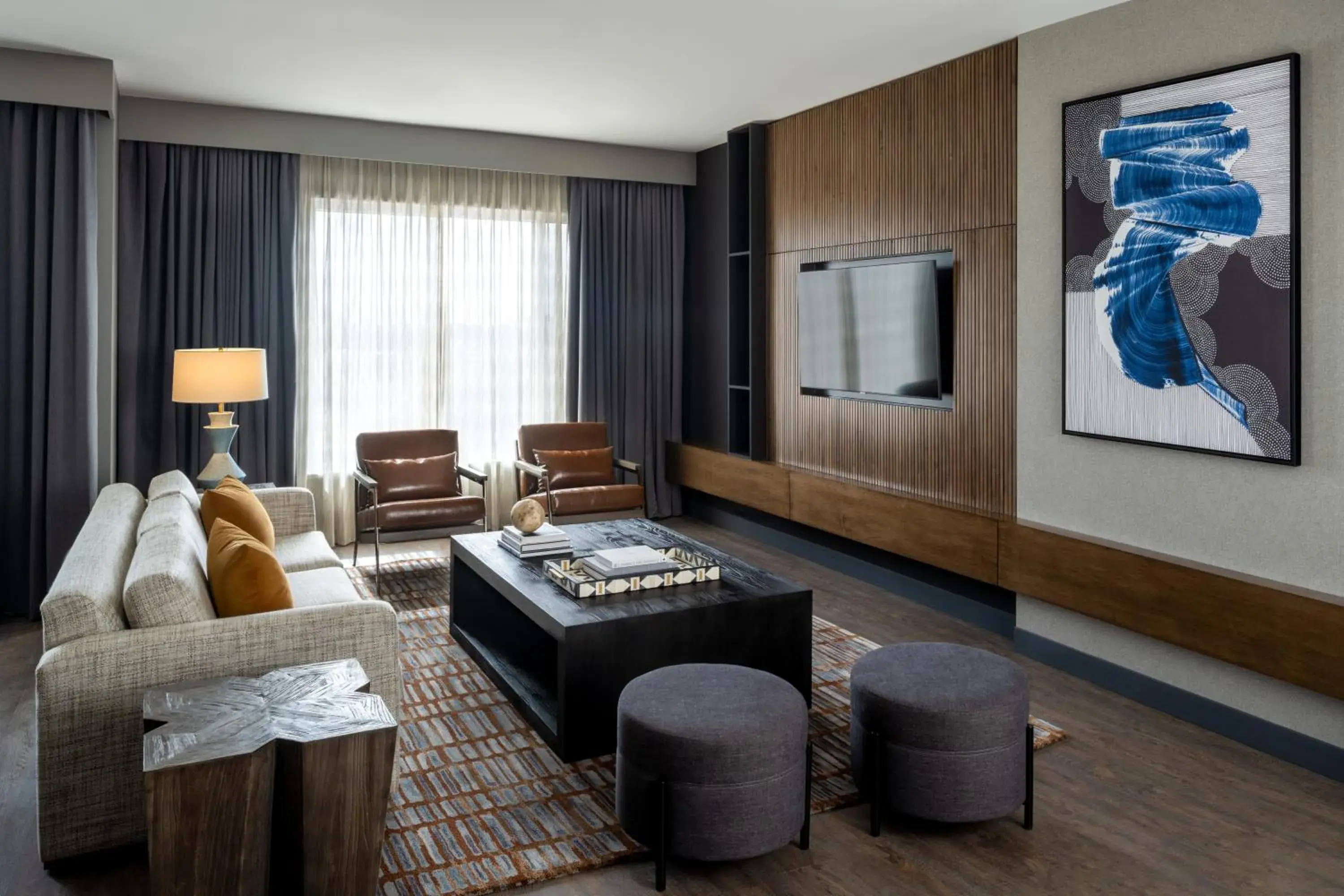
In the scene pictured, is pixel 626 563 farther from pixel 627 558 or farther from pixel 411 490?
pixel 411 490

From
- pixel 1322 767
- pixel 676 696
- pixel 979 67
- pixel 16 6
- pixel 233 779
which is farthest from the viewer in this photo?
pixel 979 67

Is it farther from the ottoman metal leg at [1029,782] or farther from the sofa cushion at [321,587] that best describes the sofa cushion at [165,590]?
the ottoman metal leg at [1029,782]

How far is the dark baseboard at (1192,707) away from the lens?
3.03m

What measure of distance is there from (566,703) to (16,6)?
139 inches

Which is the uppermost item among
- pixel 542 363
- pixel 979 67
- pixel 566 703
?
pixel 979 67

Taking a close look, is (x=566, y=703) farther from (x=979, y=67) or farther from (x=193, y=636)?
(x=979, y=67)

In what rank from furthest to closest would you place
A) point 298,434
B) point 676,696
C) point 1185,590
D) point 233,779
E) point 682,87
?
point 298,434 → point 682,87 → point 1185,590 → point 676,696 → point 233,779

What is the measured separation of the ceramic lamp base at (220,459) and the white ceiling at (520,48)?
179 centimetres

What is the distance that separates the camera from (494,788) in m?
2.88

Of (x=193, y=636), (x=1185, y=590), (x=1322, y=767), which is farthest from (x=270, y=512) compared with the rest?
(x=1322, y=767)

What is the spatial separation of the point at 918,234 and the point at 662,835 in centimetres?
341

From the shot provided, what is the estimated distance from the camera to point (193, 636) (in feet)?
8.04

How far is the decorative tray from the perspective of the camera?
11.0 ft

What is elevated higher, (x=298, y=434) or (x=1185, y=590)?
(x=298, y=434)
